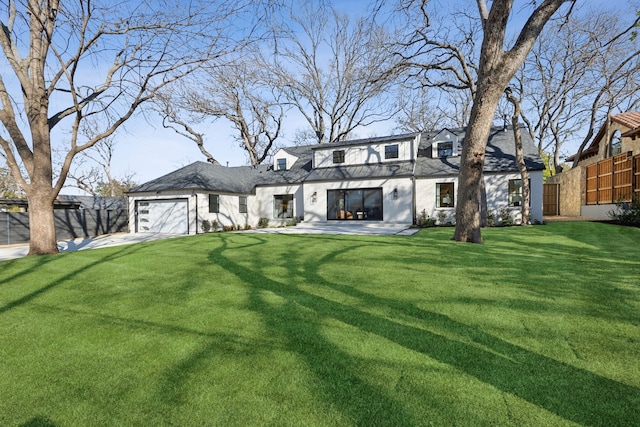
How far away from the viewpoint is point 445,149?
18.2 metres

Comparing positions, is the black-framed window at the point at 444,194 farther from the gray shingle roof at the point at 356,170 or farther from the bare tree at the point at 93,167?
the bare tree at the point at 93,167

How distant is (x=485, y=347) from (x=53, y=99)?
12.9 meters

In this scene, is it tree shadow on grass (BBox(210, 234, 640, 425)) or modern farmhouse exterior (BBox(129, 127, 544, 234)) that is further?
modern farmhouse exterior (BBox(129, 127, 544, 234))

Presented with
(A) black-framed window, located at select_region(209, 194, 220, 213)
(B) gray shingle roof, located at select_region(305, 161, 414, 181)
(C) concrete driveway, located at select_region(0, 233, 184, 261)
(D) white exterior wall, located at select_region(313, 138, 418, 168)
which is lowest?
(C) concrete driveway, located at select_region(0, 233, 184, 261)

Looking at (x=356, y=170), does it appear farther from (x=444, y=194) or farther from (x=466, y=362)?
(x=466, y=362)

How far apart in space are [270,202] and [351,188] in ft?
18.4

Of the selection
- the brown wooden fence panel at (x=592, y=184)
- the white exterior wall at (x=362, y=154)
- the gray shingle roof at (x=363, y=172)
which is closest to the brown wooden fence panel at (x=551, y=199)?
the brown wooden fence panel at (x=592, y=184)

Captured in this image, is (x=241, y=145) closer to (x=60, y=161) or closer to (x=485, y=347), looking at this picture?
(x=60, y=161)

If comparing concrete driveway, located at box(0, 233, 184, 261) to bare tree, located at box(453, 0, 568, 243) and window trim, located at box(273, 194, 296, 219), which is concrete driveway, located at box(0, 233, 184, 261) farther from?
bare tree, located at box(453, 0, 568, 243)

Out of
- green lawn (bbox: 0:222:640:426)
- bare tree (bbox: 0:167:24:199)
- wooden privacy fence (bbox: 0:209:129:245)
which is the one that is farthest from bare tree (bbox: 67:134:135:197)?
green lawn (bbox: 0:222:640:426)

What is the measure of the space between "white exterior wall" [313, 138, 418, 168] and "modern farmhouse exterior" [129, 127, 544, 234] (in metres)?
0.05

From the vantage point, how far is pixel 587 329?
285 centimetres

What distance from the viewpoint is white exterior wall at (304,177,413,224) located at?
16500 millimetres

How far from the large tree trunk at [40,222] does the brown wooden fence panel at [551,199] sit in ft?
83.2
